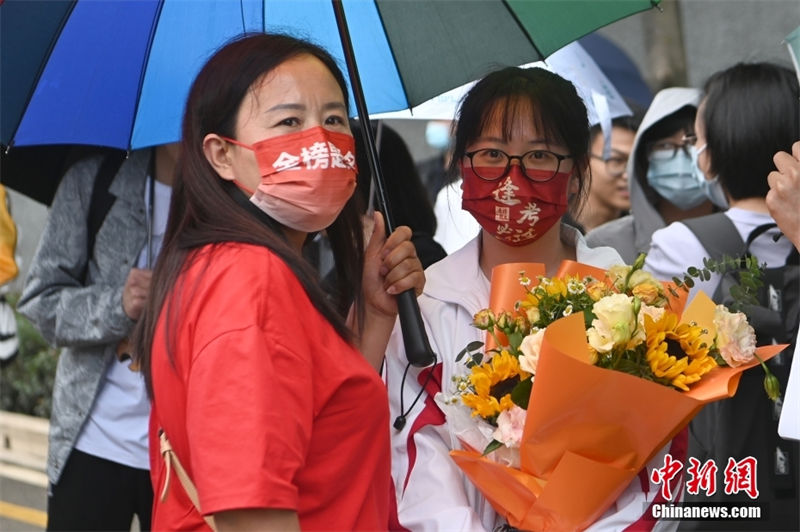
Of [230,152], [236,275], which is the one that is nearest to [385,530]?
[236,275]

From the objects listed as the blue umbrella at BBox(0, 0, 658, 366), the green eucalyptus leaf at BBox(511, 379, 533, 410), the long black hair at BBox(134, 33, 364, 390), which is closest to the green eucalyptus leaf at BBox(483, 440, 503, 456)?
the green eucalyptus leaf at BBox(511, 379, 533, 410)

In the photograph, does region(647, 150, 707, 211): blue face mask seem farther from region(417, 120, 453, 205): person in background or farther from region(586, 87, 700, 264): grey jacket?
region(417, 120, 453, 205): person in background

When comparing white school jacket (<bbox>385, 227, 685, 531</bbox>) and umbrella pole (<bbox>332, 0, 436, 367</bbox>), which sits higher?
umbrella pole (<bbox>332, 0, 436, 367</bbox>)

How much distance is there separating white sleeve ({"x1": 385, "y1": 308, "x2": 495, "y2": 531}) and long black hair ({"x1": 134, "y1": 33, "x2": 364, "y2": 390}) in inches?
Answer: 22.4

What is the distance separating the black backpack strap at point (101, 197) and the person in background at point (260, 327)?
1554 millimetres

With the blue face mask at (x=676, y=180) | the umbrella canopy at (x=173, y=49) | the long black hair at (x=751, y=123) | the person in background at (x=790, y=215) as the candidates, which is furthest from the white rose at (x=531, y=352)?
the blue face mask at (x=676, y=180)

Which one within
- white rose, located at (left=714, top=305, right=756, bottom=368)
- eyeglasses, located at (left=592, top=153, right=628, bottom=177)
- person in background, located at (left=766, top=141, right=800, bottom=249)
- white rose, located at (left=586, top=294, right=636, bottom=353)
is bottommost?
eyeglasses, located at (left=592, top=153, right=628, bottom=177)

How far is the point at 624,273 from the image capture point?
115 inches

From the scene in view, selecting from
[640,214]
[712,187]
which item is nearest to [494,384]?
[712,187]

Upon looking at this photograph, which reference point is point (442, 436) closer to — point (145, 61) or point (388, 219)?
point (388, 219)

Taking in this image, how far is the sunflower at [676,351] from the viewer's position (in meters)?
2.69

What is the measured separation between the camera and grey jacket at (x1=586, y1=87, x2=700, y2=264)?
504cm

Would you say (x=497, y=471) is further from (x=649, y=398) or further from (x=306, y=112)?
(x=306, y=112)

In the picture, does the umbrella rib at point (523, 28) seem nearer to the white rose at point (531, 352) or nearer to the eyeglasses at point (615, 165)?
the white rose at point (531, 352)
